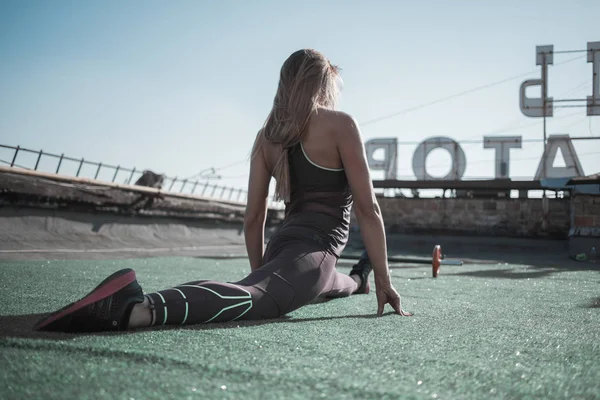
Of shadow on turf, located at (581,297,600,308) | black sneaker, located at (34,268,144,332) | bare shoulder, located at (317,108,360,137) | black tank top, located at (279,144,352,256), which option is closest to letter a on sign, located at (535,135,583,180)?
shadow on turf, located at (581,297,600,308)

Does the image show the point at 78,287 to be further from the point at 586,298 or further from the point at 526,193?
the point at 526,193

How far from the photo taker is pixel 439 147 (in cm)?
1856

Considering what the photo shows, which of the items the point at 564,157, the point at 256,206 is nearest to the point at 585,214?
the point at 564,157

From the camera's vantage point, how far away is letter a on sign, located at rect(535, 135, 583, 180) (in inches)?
645

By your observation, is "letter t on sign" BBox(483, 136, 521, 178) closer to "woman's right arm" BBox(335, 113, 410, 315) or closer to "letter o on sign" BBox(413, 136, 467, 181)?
"letter o on sign" BBox(413, 136, 467, 181)

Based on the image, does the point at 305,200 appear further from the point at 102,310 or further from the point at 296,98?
the point at 102,310

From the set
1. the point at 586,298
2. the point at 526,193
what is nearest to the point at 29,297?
the point at 586,298

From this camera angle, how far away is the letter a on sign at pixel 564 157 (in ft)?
53.7

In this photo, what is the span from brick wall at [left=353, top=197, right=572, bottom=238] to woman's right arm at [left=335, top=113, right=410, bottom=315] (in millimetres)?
12177

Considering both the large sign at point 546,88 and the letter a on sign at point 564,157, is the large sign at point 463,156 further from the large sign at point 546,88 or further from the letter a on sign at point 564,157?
the large sign at point 546,88

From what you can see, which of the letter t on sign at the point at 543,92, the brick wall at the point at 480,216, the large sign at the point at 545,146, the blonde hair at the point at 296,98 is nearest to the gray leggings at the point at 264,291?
the blonde hair at the point at 296,98

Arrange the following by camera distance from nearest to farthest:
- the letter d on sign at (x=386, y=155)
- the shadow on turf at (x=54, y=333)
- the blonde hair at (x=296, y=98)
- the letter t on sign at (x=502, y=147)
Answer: the shadow on turf at (x=54, y=333) → the blonde hair at (x=296, y=98) → the letter t on sign at (x=502, y=147) → the letter d on sign at (x=386, y=155)

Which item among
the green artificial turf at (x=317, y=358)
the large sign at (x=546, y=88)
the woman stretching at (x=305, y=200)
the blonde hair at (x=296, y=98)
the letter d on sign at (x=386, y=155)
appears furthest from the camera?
the letter d on sign at (x=386, y=155)

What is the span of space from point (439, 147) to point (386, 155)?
2.09 m
